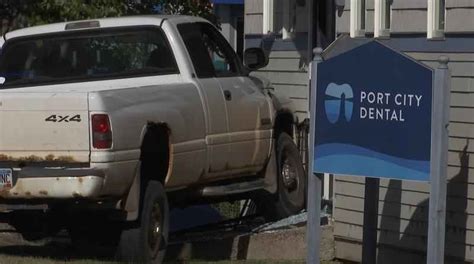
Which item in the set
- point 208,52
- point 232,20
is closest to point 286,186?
point 208,52

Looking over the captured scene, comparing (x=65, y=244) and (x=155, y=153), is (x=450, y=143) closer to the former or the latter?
(x=155, y=153)

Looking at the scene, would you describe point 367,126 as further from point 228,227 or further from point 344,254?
point 228,227

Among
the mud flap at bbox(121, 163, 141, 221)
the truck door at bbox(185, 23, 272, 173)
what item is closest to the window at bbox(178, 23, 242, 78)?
the truck door at bbox(185, 23, 272, 173)

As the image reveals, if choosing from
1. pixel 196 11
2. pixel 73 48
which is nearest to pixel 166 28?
pixel 73 48

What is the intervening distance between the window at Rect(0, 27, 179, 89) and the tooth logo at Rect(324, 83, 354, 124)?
9.71 ft

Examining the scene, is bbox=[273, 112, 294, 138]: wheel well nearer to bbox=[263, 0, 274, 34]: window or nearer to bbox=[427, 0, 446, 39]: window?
bbox=[263, 0, 274, 34]: window

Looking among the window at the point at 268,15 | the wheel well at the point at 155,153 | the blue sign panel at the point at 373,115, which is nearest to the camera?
the blue sign panel at the point at 373,115

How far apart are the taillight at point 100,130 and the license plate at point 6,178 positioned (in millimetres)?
816

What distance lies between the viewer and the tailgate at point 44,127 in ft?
30.4

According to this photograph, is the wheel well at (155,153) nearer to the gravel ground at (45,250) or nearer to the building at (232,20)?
the gravel ground at (45,250)

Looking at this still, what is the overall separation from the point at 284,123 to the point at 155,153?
285 cm

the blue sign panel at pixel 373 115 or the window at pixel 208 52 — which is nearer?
the blue sign panel at pixel 373 115

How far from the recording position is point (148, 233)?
10008mm

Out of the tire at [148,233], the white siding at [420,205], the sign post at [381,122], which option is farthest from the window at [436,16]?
the tire at [148,233]
